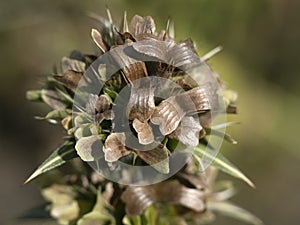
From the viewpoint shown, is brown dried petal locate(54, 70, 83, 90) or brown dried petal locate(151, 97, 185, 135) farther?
brown dried petal locate(54, 70, 83, 90)

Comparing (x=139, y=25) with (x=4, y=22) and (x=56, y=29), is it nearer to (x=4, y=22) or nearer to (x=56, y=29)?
(x=4, y=22)

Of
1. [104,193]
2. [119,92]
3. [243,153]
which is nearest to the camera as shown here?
[119,92]

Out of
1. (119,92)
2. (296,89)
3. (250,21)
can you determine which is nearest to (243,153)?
(296,89)

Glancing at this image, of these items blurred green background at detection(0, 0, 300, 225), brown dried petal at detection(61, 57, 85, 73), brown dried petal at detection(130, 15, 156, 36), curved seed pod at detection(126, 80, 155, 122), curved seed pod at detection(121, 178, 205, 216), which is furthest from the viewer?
blurred green background at detection(0, 0, 300, 225)

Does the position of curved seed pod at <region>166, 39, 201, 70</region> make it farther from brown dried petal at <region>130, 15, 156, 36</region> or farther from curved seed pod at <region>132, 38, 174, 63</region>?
brown dried petal at <region>130, 15, 156, 36</region>

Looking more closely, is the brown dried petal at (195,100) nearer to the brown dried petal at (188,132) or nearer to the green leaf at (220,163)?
the brown dried petal at (188,132)

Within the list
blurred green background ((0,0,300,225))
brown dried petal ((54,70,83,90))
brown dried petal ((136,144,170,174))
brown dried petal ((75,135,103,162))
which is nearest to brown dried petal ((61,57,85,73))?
brown dried petal ((54,70,83,90))
